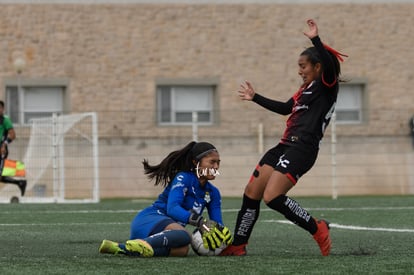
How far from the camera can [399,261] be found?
852 cm

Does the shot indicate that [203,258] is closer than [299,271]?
No

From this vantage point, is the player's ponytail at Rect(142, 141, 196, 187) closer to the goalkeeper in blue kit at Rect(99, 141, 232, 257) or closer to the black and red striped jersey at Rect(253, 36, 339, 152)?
the goalkeeper in blue kit at Rect(99, 141, 232, 257)

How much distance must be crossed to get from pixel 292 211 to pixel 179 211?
855 mm

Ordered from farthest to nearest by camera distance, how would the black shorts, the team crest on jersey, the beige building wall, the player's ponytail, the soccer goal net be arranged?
1. the beige building wall
2. the soccer goal net
3. the player's ponytail
4. the team crest on jersey
5. the black shorts

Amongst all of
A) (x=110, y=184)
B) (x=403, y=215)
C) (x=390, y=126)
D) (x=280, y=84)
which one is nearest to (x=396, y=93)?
(x=390, y=126)

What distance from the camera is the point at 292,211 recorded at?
30.3 ft

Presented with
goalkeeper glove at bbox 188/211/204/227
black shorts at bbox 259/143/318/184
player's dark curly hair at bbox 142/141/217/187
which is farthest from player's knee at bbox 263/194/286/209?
player's dark curly hair at bbox 142/141/217/187

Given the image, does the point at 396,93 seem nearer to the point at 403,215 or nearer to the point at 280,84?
the point at 280,84

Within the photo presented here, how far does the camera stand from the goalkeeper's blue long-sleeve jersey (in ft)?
30.3

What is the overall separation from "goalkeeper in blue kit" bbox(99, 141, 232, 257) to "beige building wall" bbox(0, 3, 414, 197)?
19.8 metres

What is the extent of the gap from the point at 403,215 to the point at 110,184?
13.4 m

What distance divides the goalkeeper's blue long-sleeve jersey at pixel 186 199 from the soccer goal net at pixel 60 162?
1301 centimetres

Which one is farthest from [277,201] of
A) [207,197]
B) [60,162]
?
[60,162]

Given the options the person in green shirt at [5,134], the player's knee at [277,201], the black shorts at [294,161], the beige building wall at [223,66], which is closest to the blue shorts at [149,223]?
the player's knee at [277,201]
